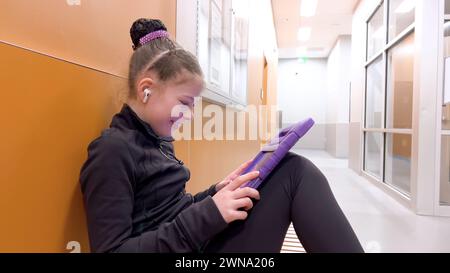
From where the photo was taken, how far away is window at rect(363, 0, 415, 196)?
3121mm

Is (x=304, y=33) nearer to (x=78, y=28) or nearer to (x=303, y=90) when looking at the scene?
(x=303, y=90)

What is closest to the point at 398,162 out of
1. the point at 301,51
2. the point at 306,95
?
the point at 306,95

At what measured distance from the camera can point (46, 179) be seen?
601mm

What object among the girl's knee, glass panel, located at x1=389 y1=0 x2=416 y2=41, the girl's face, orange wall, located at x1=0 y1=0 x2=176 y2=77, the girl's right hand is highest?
glass panel, located at x1=389 y1=0 x2=416 y2=41

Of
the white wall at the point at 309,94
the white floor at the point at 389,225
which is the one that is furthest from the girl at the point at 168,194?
the white wall at the point at 309,94

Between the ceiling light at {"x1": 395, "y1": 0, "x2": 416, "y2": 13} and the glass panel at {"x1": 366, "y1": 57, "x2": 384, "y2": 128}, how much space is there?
0.76 meters

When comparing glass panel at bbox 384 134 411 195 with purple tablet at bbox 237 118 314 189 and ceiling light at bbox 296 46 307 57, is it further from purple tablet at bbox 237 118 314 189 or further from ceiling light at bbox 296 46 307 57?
ceiling light at bbox 296 46 307 57

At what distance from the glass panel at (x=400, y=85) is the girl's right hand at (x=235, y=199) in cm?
291

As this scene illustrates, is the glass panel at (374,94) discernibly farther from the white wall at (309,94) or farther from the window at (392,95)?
the white wall at (309,94)

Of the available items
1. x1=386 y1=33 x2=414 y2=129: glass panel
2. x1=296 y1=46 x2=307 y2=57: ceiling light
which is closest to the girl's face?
x1=386 y1=33 x2=414 y2=129: glass panel

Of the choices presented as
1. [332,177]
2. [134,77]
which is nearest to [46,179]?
[134,77]

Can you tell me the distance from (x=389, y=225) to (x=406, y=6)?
2.33m

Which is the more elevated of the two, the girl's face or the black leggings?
the girl's face

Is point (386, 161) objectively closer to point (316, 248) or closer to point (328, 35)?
point (316, 248)
